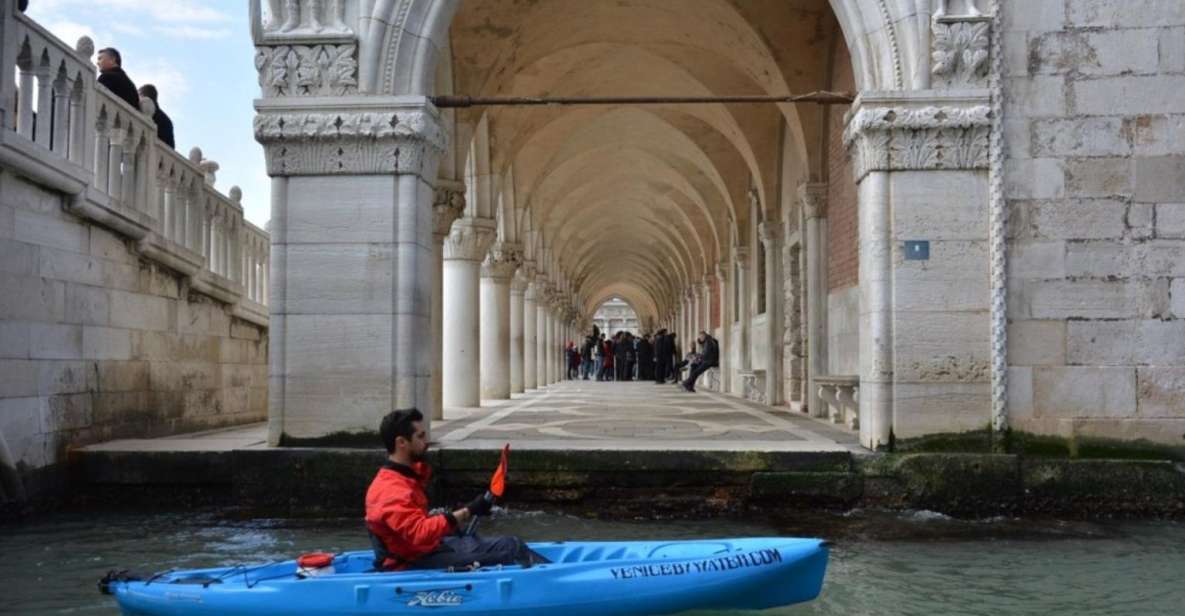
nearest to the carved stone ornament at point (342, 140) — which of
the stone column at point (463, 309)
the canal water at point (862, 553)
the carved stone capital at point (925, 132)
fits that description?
the canal water at point (862, 553)

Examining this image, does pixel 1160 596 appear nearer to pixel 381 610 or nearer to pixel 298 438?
pixel 381 610

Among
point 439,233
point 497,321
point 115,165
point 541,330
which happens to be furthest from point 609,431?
point 541,330

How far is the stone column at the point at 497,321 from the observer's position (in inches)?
754

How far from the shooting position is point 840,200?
13.0m

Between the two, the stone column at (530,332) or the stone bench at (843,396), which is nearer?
the stone bench at (843,396)

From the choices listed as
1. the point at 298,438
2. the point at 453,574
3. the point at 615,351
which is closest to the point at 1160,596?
the point at 453,574

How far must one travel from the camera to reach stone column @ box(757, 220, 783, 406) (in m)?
16.9

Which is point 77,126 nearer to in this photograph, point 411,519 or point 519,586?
point 411,519

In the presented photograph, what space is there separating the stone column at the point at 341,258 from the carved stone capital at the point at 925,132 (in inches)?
143

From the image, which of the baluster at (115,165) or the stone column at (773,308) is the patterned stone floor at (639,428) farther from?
the baluster at (115,165)

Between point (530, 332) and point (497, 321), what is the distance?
8.62 metres

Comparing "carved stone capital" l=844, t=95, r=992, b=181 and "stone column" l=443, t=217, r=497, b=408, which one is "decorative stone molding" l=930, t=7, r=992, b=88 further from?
"stone column" l=443, t=217, r=497, b=408

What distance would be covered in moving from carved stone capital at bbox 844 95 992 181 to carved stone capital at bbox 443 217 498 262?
889 centimetres

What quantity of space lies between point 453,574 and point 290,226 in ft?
15.3
